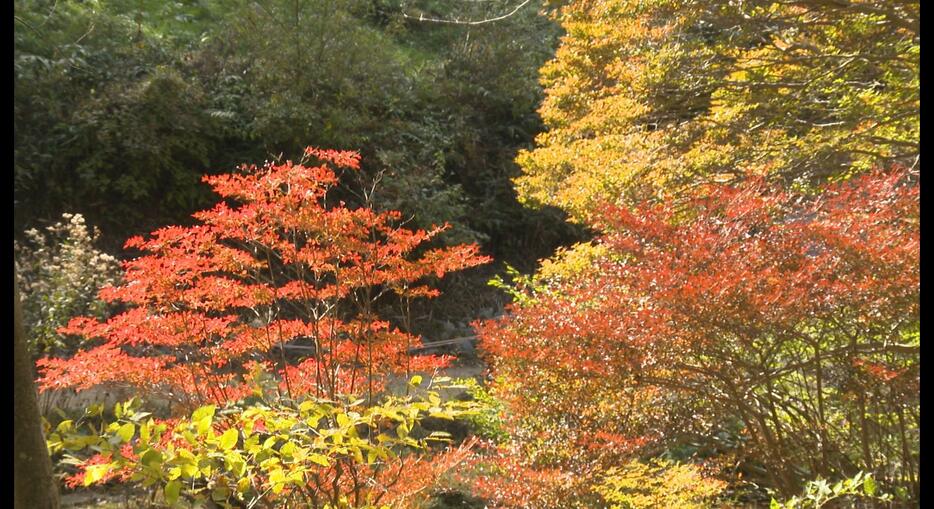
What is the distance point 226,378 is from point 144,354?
11.1 ft

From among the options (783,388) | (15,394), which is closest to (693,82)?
(783,388)

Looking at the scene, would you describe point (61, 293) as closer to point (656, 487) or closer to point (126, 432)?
point (656, 487)

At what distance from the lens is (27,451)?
2.21 m

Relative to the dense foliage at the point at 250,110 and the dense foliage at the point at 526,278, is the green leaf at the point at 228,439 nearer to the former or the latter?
the dense foliage at the point at 526,278

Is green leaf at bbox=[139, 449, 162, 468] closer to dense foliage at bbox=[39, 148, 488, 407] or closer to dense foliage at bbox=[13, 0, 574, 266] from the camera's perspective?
dense foliage at bbox=[39, 148, 488, 407]

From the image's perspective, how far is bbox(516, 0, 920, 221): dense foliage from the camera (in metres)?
4.94

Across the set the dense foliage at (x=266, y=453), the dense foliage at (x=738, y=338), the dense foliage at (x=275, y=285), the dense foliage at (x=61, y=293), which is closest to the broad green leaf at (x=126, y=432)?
the dense foliage at (x=266, y=453)

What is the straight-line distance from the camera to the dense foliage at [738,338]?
355 cm

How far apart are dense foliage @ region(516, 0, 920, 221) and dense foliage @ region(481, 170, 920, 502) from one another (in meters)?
0.79

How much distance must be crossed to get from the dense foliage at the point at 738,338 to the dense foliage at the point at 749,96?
2.58 feet

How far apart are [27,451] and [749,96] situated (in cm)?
528

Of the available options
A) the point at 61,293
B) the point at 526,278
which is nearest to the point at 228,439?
the point at 526,278

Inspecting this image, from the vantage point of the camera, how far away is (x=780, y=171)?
5.32 meters

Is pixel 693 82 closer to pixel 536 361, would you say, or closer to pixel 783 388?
pixel 783 388
